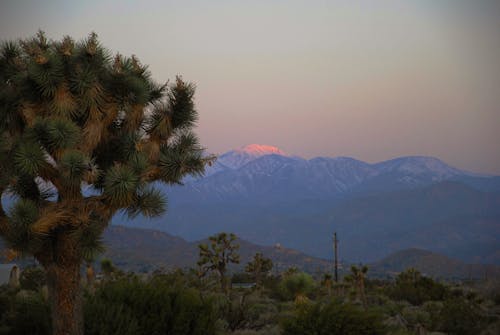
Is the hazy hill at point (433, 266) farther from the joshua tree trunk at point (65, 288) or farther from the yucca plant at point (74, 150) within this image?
the joshua tree trunk at point (65, 288)

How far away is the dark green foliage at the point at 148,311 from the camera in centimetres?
1586

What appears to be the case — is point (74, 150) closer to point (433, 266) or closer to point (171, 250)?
point (433, 266)

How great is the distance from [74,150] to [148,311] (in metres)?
4.35

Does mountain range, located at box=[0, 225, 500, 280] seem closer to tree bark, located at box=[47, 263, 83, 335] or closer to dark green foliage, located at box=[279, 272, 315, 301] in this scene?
dark green foliage, located at box=[279, 272, 315, 301]

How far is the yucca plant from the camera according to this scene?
48.7 ft

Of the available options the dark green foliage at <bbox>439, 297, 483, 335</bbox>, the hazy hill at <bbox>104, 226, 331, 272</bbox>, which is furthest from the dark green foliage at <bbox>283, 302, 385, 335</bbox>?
the hazy hill at <bbox>104, 226, 331, 272</bbox>

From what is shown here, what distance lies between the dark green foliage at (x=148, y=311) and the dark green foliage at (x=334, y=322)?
2253 millimetres

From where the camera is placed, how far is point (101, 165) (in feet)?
55.7

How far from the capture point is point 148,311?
53.7 feet

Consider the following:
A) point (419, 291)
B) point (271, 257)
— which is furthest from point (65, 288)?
point (271, 257)

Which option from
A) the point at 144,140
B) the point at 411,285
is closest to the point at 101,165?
the point at 144,140

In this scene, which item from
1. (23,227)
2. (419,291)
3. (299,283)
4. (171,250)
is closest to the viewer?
(23,227)

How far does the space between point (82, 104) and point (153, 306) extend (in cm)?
511

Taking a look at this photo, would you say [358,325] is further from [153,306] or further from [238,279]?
[238,279]
